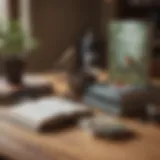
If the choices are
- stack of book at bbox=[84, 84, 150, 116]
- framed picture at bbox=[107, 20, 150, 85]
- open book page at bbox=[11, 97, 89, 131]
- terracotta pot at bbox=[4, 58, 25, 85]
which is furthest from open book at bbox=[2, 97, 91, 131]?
terracotta pot at bbox=[4, 58, 25, 85]

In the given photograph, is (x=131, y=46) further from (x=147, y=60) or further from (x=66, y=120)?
(x=66, y=120)

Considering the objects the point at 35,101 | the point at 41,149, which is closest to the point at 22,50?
the point at 35,101

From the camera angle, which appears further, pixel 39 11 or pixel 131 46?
pixel 39 11

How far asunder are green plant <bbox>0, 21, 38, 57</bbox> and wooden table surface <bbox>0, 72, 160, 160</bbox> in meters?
0.61

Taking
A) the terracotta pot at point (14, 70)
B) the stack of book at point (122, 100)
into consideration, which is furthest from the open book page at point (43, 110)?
the terracotta pot at point (14, 70)

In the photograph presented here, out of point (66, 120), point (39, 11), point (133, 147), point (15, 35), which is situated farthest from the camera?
point (39, 11)

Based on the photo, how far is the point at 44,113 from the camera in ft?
5.60

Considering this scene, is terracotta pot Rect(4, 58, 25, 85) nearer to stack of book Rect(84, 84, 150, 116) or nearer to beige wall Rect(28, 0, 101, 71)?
stack of book Rect(84, 84, 150, 116)

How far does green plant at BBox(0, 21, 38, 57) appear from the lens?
2230mm

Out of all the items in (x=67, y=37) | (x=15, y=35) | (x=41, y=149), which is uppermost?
(x=15, y=35)

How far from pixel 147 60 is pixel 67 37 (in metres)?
2.11

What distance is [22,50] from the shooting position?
227cm

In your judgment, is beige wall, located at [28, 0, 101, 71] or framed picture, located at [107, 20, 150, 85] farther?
beige wall, located at [28, 0, 101, 71]

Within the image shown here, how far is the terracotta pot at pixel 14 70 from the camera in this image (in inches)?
88.8
